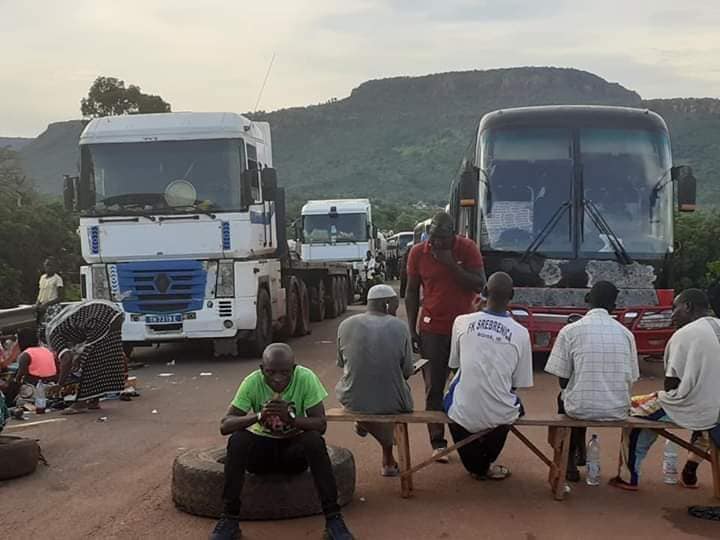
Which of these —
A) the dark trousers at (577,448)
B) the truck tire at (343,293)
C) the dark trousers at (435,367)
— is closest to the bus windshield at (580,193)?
the dark trousers at (435,367)

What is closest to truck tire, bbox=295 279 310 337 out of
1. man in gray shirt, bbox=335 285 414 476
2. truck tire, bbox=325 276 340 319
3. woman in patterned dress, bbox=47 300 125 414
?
truck tire, bbox=325 276 340 319

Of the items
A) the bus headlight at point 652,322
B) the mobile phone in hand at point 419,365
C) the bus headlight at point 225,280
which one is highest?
the bus headlight at point 225,280

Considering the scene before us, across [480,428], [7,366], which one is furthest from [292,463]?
[7,366]

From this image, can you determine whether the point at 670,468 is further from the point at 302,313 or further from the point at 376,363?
the point at 302,313

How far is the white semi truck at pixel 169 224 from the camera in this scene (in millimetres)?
13031

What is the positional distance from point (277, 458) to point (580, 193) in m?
7.39

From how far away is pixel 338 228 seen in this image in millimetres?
28406

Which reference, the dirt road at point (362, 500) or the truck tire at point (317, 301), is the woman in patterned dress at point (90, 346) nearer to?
the dirt road at point (362, 500)

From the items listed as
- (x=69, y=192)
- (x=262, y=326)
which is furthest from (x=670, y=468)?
(x=69, y=192)

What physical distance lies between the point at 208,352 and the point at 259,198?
2.83 metres

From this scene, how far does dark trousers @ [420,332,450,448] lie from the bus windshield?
16.2ft

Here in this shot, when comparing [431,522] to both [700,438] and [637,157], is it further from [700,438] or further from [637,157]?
[637,157]

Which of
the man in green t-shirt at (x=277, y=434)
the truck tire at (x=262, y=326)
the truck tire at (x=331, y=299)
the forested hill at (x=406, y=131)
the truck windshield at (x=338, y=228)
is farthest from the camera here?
the forested hill at (x=406, y=131)

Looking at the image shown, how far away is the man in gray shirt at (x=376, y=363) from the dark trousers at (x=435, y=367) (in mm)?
653
